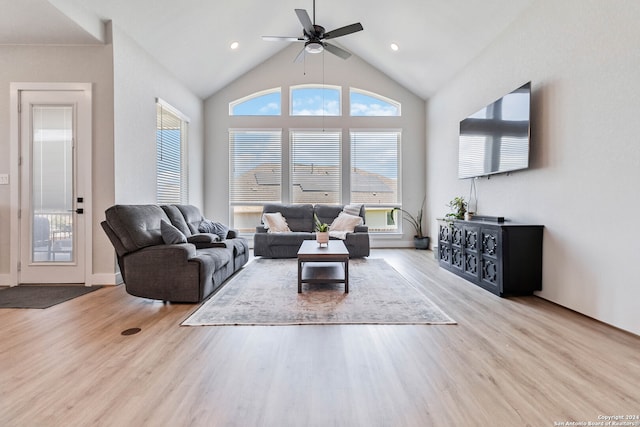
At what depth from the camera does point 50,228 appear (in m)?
3.78

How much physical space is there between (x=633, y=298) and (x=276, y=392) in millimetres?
2630

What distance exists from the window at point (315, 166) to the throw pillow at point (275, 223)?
1.00 m

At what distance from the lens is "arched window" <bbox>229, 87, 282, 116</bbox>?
22.3 feet

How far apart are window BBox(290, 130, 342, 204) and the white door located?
3868 millimetres

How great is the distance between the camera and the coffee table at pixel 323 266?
3357 millimetres

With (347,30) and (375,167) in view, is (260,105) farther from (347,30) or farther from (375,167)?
(347,30)

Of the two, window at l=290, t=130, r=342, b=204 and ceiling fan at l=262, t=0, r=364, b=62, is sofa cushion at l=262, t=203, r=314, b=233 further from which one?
ceiling fan at l=262, t=0, r=364, b=62

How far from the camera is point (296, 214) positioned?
609cm

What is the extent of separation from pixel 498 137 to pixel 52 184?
17.9ft

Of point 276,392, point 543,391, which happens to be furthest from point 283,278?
point 543,391

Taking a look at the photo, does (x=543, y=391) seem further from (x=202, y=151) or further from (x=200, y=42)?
(x=202, y=151)

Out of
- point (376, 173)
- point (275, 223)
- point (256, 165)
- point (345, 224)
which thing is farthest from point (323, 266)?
point (256, 165)

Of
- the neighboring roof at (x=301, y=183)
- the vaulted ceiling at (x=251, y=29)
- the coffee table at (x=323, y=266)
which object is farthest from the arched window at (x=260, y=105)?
the coffee table at (x=323, y=266)

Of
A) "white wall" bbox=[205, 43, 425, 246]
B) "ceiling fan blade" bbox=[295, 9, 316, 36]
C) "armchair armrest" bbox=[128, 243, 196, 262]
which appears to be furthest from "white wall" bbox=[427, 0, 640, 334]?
"armchair armrest" bbox=[128, 243, 196, 262]
